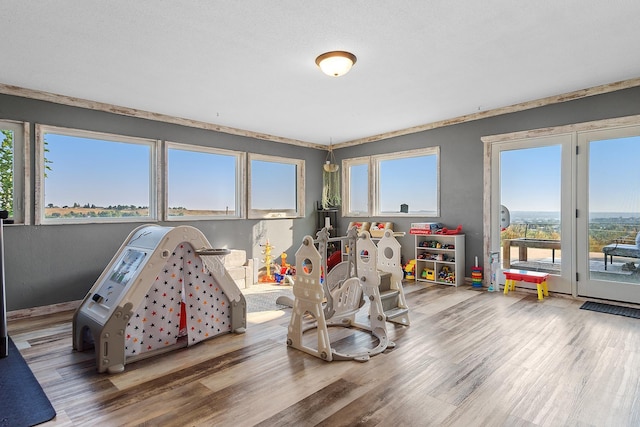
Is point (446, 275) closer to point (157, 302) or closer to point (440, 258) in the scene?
point (440, 258)

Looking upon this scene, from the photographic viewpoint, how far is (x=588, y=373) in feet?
8.06

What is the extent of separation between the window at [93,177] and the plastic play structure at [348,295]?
3078mm

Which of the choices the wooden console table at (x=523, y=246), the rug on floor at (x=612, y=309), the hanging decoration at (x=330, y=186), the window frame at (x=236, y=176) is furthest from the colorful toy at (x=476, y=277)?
the window frame at (x=236, y=176)

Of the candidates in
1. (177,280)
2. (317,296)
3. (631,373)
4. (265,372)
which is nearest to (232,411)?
(265,372)

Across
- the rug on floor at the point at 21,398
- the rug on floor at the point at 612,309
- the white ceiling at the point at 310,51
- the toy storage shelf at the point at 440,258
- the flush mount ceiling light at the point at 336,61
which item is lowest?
the rug on floor at the point at 21,398

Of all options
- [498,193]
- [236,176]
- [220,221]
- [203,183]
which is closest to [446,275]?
[498,193]

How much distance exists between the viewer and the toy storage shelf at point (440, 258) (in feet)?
17.5

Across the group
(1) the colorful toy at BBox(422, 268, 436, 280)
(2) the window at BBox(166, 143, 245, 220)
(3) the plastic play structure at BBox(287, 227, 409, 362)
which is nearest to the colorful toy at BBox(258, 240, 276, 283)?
(2) the window at BBox(166, 143, 245, 220)

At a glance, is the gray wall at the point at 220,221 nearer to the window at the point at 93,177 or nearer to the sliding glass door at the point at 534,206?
the window at the point at 93,177

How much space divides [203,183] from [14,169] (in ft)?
7.71

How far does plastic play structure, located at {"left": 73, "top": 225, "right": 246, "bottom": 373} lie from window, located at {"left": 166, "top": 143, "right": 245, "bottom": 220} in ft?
6.85

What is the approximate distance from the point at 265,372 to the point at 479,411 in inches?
56.1

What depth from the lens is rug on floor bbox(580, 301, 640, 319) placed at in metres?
3.79

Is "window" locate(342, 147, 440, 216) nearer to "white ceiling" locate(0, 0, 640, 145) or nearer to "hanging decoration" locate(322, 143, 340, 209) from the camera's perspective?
"hanging decoration" locate(322, 143, 340, 209)
